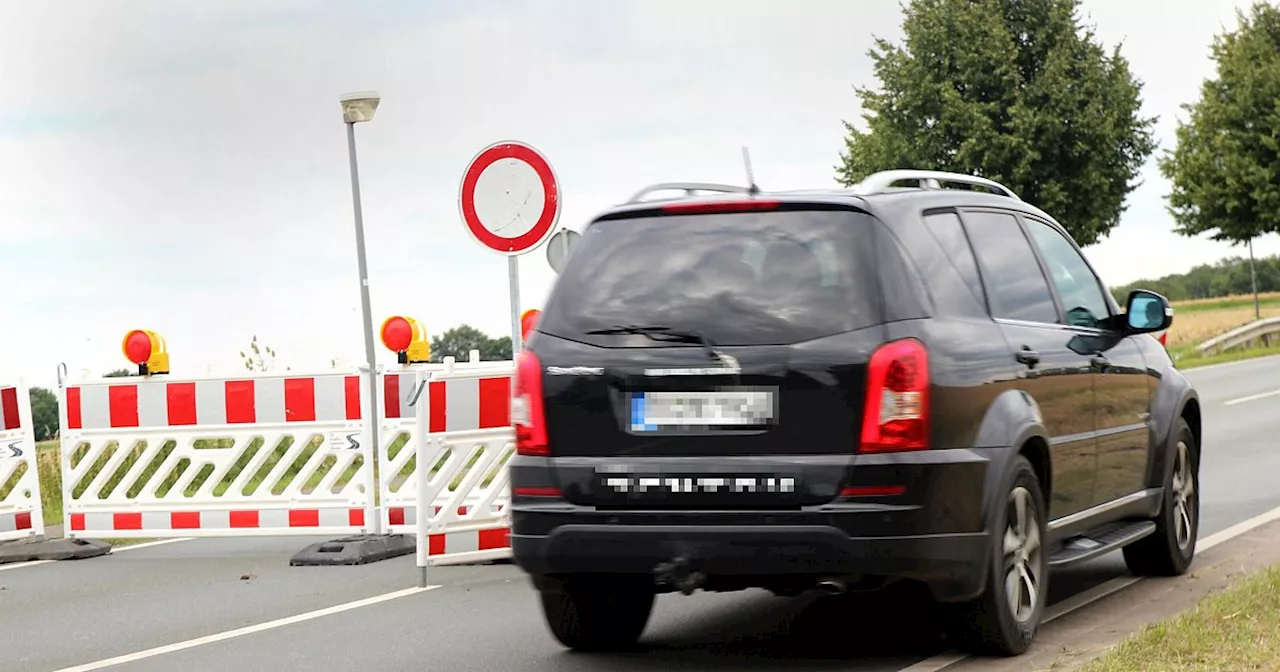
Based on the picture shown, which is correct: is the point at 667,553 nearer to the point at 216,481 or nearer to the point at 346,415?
the point at 346,415

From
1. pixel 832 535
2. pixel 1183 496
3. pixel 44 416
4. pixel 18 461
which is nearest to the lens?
pixel 832 535

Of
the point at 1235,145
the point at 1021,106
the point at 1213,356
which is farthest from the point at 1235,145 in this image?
the point at 1213,356

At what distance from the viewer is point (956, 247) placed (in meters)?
7.44

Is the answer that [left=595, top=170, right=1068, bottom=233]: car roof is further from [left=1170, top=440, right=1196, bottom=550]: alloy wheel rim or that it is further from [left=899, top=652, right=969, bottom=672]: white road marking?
[left=1170, top=440, right=1196, bottom=550]: alloy wheel rim

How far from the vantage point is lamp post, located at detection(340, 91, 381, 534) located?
40.8 feet

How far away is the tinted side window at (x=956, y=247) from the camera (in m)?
7.32

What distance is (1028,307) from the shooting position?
7910mm

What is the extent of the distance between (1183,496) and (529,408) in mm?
4096

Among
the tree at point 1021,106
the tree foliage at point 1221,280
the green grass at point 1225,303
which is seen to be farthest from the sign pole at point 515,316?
the tree foliage at point 1221,280

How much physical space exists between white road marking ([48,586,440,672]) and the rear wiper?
2819 millimetres

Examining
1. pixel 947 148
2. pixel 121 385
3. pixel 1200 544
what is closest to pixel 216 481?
pixel 121 385

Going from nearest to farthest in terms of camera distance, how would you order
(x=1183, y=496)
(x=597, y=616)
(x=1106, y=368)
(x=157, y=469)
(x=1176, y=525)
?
(x=597, y=616), (x=1106, y=368), (x=1176, y=525), (x=1183, y=496), (x=157, y=469)

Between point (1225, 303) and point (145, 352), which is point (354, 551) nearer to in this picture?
point (145, 352)

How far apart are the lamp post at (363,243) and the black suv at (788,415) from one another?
5.05m
